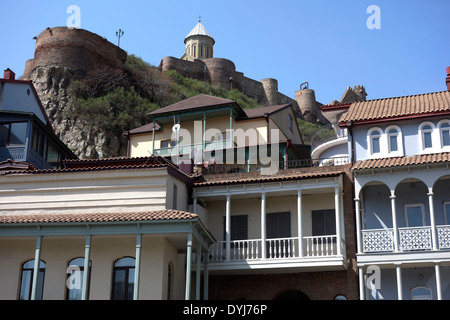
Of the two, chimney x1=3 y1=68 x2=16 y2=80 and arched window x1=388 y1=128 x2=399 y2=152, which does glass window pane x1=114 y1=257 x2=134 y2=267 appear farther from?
chimney x1=3 y1=68 x2=16 y2=80

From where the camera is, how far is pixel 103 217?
24.3 metres

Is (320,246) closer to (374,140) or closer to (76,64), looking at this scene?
(374,140)

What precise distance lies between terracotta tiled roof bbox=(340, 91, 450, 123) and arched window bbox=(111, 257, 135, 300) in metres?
10.5

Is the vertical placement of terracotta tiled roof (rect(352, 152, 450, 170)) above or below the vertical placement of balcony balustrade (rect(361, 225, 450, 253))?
above

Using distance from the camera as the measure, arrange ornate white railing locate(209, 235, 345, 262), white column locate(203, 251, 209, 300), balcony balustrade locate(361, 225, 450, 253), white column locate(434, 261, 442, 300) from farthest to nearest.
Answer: ornate white railing locate(209, 235, 345, 262) → white column locate(203, 251, 209, 300) → balcony balustrade locate(361, 225, 450, 253) → white column locate(434, 261, 442, 300)

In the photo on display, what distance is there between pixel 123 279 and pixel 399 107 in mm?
13500

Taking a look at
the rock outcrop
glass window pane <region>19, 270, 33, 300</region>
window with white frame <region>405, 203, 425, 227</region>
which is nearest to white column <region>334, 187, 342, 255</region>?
window with white frame <region>405, 203, 425, 227</region>

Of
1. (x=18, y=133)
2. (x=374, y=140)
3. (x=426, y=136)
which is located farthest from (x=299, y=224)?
(x=18, y=133)

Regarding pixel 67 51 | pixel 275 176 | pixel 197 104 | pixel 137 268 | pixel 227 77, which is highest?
pixel 227 77

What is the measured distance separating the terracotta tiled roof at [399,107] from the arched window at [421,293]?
272 inches

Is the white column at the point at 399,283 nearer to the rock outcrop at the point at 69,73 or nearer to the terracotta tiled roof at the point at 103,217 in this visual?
the terracotta tiled roof at the point at 103,217

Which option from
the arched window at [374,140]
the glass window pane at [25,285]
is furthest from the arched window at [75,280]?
the arched window at [374,140]

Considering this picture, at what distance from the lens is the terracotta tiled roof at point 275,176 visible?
26817mm

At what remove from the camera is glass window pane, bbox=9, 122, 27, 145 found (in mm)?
33688
